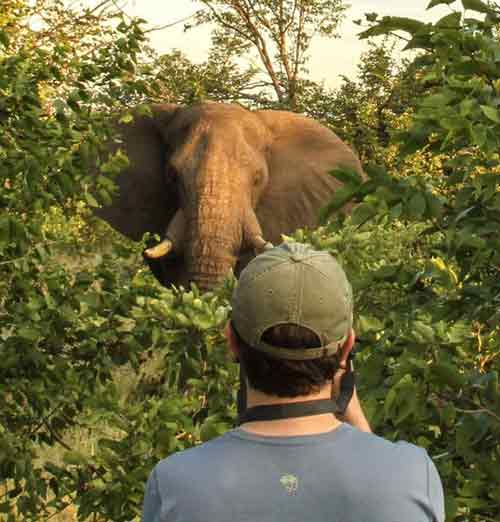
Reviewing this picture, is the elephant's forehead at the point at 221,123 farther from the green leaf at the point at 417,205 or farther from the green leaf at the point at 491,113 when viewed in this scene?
the green leaf at the point at 491,113

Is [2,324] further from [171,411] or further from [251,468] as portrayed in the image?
[251,468]

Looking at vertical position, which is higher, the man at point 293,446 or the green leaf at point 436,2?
the green leaf at point 436,2

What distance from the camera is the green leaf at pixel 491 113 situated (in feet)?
9.91

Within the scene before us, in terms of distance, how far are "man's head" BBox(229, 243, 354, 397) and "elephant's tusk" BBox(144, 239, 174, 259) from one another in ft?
29.8

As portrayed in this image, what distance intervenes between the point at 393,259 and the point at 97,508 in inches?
159

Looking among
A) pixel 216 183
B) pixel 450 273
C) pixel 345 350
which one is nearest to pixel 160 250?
pixel 216 183

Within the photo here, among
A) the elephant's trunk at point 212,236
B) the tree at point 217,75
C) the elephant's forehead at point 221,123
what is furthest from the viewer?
the tree at point 217,75

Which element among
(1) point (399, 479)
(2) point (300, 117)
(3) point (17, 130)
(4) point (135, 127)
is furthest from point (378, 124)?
(1) point (399, 479)

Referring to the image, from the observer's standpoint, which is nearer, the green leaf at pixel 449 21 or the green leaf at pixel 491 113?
the green leaf at pixel 491 113

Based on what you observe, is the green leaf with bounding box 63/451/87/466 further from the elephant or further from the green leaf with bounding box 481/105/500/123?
the elephant

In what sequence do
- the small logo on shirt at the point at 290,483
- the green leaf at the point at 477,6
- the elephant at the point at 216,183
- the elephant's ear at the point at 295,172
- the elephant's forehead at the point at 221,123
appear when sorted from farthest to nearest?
the elephant's ear at the point at 295,172, the elephant's forehead at the point at 221,123, the elephant at the point at 216,183, the green leaf at the point at 477,6, the small logo on shirt at the point at 290,483

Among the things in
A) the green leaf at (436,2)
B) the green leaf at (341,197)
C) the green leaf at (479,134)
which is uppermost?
the green leaf at (436,2)

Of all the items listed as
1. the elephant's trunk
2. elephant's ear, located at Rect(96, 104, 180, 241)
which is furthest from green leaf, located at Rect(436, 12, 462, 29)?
elephant's ear, located at Rect(96, 104, 180, 241)

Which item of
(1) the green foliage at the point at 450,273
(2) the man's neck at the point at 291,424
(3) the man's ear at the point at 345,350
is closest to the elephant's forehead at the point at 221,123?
(1) the green foliage at the point at 450,273
